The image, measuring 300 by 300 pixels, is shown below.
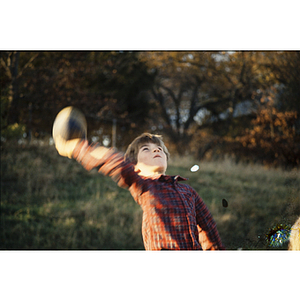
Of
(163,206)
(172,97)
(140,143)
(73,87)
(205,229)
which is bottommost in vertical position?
(205,229)

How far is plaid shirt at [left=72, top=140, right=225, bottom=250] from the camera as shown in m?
1.45

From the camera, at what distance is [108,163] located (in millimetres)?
1492

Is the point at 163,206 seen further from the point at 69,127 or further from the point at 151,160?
the point at 69,127

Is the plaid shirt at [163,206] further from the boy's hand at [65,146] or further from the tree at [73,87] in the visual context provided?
the tree at [73,87]

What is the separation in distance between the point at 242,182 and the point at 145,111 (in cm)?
238

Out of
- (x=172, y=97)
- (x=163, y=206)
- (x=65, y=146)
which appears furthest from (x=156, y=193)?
(x=172, y=97)

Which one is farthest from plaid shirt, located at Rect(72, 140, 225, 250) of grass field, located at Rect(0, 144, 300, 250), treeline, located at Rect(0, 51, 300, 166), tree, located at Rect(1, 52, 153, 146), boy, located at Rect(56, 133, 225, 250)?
tree, located at Rect(1, 52, 153, 146)

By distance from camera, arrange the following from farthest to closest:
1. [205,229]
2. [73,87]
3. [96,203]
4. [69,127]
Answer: [73,87]
[96,203]
[205,229]
[69,127]

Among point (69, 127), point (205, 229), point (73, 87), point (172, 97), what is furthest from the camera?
point (172, 97)

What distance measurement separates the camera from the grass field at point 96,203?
386 cm

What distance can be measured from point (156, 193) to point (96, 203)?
124 inches

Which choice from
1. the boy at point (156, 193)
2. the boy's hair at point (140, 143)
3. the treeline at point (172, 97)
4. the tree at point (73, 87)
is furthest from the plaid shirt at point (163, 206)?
the tree at point (73, 87)

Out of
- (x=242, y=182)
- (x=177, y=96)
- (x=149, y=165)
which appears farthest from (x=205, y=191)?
(x=149, y=165)

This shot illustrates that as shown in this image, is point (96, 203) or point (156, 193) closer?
point (156, 193)
